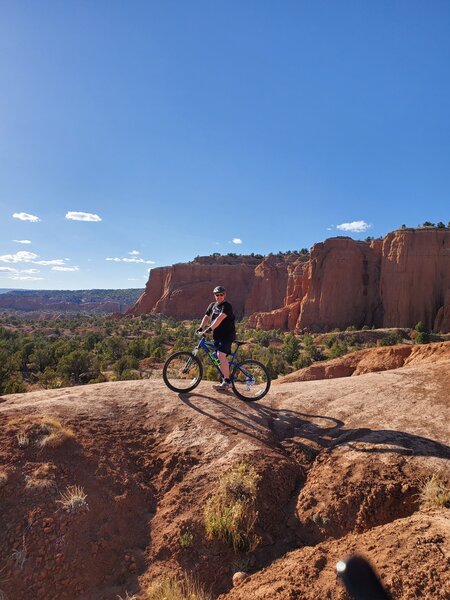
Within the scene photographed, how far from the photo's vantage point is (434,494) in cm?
409

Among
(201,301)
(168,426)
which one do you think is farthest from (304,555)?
(201,301)

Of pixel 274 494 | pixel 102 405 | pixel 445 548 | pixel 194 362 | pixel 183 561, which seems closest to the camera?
pixel 445 548

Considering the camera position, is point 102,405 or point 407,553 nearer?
point 407,553

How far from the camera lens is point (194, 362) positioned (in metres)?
7.65

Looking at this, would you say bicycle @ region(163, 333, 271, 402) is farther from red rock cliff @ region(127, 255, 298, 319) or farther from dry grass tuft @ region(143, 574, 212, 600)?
red rock cliff @ region(127, 255, 298, 319)

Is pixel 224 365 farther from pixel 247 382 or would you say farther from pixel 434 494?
pixel 434 494

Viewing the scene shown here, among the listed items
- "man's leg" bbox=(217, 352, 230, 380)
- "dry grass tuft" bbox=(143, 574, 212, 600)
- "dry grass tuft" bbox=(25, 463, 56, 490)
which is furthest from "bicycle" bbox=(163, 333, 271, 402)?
"dry grass tuft" bbox=(143, 574, 212, 600)

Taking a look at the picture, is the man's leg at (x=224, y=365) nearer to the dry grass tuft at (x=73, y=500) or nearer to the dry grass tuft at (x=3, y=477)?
the dry grass tuft at (x=73, y=500)

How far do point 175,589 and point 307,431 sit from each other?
3.34 meters

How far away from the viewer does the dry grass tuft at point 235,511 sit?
398 centimetres

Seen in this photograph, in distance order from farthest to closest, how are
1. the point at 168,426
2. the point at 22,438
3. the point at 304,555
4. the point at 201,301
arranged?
the point at 201,301 → the point at 168,426 → the point at 22,438 → the point at 304,555

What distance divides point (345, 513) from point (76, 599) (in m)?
2.93

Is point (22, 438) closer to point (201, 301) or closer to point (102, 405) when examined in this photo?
point (102, 405)

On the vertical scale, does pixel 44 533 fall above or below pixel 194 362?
below
